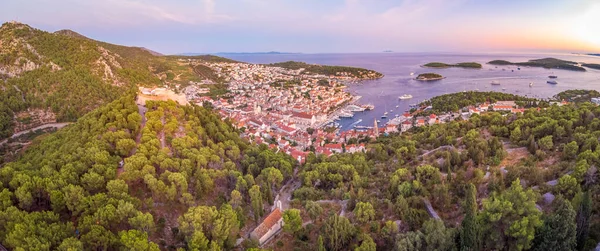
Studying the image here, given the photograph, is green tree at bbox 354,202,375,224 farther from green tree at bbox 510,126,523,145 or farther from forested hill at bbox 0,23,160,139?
forested hill at bbox 0,23,160,139

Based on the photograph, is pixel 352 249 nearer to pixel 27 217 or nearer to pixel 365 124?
pixel 27 217

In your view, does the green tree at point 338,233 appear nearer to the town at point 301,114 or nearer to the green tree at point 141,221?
the green tree at point 141,221

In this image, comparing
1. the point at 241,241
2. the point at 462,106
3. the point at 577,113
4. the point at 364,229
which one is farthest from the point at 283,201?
the point at 462,106

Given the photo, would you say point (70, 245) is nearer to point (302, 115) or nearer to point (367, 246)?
point (367, 246)

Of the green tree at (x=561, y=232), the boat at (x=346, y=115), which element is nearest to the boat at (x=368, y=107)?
the boat at (x=346, y=115)

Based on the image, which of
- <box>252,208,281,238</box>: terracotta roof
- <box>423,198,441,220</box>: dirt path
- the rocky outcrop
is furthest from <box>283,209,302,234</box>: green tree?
the rocky outcrop

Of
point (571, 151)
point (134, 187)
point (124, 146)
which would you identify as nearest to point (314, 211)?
point (134, 187)

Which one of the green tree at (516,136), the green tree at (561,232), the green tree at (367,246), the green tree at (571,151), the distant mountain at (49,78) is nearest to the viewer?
the green tree at (561,232)
